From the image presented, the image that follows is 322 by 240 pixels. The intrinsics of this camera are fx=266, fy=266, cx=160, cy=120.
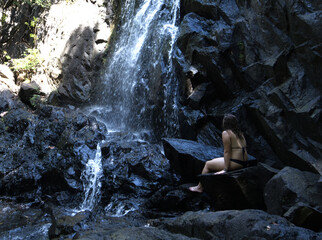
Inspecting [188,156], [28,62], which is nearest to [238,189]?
[188,156]

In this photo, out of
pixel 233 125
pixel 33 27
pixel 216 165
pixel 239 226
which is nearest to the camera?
pixel 239 226

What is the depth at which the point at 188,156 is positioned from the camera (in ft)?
21.5

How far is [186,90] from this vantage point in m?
8.66

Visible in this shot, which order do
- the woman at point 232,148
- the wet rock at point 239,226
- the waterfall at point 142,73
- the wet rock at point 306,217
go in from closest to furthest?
the wet rock at point 239,226, the wet rock at point 306,217, the woman at point 232,148, the waterfall at point 142,73

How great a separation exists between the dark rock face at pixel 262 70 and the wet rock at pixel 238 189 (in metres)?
1.19

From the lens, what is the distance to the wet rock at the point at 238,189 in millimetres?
5008

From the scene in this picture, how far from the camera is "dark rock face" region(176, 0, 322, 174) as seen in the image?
17.8ft

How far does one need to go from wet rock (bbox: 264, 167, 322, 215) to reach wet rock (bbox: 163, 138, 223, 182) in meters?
1.98

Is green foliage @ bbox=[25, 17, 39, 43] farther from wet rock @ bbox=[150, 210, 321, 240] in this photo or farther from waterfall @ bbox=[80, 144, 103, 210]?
wet rock @ bbox=[150, 210, 321, 240]

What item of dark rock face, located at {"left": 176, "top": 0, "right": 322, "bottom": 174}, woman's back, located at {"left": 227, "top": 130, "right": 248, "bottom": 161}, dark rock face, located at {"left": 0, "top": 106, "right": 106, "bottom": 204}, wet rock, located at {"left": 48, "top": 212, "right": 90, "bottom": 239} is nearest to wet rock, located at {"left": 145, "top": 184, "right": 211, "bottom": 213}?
woman's back, located at {"left": 227, "top": 130, "right": 248, "bottom": 161}

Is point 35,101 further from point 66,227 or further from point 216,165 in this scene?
point 216,165

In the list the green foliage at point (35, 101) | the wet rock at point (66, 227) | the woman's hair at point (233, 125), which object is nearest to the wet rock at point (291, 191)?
the woman's hair at point (233, 125)

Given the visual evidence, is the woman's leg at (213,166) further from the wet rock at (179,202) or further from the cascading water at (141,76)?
the cascading water at (141,76)

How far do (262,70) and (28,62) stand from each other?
11170mm
